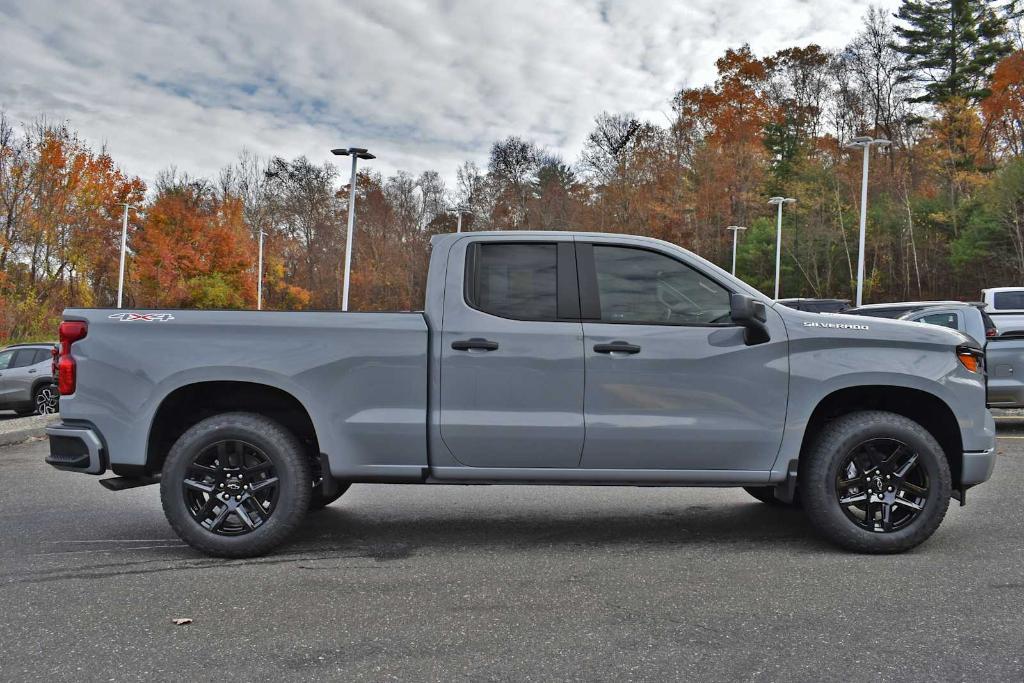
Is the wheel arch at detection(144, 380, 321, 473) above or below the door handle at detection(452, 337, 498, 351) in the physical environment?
below

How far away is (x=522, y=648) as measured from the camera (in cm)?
364

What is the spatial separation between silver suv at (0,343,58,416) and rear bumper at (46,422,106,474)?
44.0 feet

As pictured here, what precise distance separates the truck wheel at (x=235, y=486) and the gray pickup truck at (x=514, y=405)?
0.04 feet

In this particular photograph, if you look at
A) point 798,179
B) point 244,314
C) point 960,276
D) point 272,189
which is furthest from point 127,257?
point 244,314

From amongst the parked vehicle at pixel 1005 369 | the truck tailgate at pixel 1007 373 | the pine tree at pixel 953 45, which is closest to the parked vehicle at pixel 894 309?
the parked vehicle at pixel 1005 369

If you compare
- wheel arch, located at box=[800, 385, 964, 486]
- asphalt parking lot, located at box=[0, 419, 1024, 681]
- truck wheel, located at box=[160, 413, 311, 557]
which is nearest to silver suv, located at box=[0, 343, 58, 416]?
asphalt parking lot, located at box=[0, 419, 1024, 681]

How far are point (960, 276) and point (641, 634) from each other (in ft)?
148

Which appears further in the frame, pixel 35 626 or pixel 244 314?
pixel 244 314

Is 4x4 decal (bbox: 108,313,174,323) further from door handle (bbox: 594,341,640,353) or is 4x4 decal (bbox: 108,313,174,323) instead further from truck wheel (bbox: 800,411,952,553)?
truck wheel (bbox: 800,411,952,553)

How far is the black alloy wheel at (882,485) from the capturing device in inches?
205

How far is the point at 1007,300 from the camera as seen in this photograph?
2012 centimetres

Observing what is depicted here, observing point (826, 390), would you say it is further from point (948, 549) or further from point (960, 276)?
point (960, 276)

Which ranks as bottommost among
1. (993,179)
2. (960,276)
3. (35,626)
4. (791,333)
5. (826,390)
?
(35,626)

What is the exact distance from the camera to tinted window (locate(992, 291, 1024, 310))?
65.6ft
